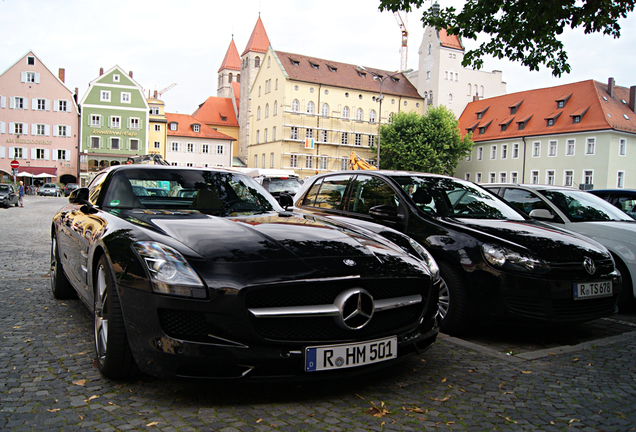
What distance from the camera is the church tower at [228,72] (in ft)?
329

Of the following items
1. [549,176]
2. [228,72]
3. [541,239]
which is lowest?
[541,239]

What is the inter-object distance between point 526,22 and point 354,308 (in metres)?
8.25

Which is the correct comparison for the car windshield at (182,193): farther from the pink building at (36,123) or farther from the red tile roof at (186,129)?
the red tile roof at (186,129)

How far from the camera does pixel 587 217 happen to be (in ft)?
23.8

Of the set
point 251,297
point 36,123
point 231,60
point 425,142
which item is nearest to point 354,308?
point 251,297

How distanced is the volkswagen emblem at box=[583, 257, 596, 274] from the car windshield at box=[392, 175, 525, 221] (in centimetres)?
112

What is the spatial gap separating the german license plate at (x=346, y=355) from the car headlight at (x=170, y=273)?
696 mm

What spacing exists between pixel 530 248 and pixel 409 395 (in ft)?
6.87

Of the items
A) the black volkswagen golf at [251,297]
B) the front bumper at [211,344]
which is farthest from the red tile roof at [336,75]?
the front bumper at [211,344]

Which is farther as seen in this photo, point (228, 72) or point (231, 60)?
point (231, 60)

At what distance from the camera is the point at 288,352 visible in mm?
2938

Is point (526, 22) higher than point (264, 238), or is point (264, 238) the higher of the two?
point (526, 22)

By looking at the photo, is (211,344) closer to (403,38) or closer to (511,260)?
(511,260)

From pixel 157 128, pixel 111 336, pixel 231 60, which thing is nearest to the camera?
pixel 111 336
